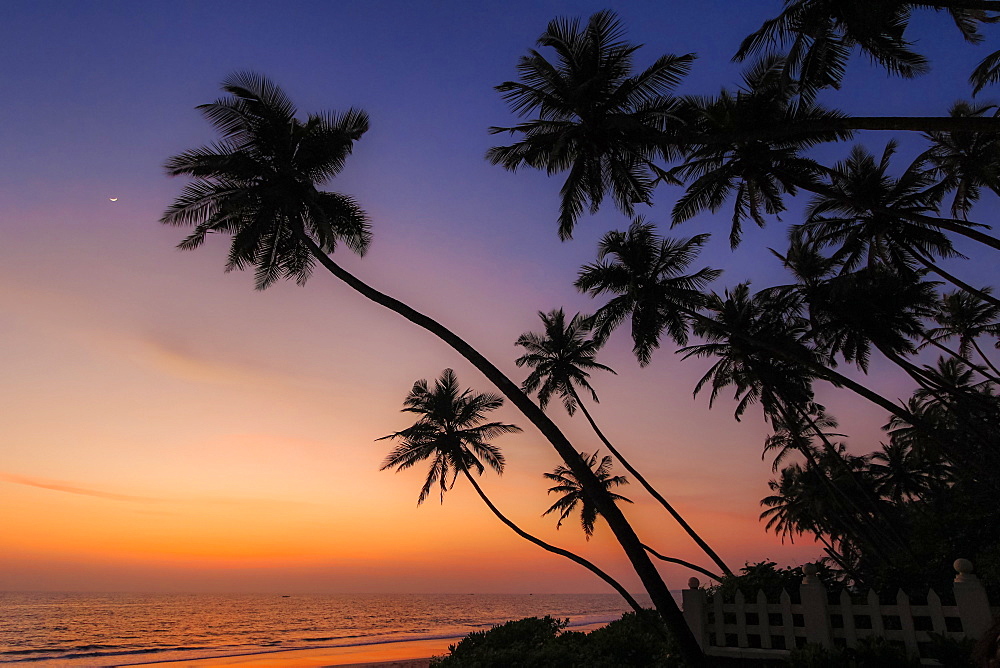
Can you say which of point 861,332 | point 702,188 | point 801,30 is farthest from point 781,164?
point 861,332

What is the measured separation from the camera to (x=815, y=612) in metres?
8.33

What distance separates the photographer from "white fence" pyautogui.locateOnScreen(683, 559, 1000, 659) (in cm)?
735

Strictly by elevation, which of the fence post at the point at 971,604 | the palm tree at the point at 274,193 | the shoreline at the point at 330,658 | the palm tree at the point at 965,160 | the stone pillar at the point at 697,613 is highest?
the palm tree at the point at 965,160

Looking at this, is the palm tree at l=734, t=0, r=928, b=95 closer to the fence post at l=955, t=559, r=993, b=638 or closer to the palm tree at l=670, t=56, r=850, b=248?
the palm tree at l=670, t=56, r=850, b=248

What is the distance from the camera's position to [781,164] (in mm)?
15664

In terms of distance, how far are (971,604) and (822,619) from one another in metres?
1.83

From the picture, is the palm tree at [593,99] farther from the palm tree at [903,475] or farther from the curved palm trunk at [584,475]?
the palm tree at [903,475]

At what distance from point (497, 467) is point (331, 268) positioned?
56.5 feet

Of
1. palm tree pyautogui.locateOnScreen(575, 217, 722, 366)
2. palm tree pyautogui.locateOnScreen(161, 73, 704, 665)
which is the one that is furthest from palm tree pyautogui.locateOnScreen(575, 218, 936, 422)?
palm tree pyautogui.locateOnScreen(161, 73, 704, 665)

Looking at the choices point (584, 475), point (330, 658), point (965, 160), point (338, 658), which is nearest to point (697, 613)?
point (584, 475)

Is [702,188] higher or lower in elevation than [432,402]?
higher

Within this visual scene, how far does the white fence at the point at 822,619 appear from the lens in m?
7.35

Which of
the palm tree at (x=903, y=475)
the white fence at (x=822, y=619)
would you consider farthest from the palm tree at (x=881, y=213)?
the palm tree at (x=903, y=475)

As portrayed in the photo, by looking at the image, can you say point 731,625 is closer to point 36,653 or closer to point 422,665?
point 422,665
